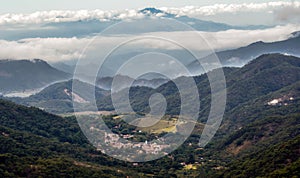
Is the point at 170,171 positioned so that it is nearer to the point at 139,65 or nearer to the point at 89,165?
the point at 89,165

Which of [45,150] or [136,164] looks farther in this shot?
[136,164]

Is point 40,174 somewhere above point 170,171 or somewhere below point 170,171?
above

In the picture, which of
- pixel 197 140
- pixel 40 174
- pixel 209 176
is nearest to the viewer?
pixel 40 174

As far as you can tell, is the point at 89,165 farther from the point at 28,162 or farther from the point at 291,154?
the point at 291,154

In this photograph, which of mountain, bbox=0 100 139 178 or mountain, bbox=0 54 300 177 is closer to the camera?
mountain, bbox=0 100 139 178

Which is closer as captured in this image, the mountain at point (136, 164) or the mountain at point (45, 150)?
the mountain at point (45, 150)

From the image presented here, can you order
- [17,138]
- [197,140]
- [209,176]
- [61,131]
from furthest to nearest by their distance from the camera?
[197,140] → [61,131] → [17,138] → [209,176]

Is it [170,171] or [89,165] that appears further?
[170,171]

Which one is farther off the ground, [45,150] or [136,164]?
[45,150]

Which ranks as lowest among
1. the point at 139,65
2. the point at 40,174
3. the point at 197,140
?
the point at 197,140

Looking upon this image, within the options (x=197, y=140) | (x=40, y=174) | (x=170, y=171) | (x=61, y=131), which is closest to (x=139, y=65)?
(x=40, y=174)
